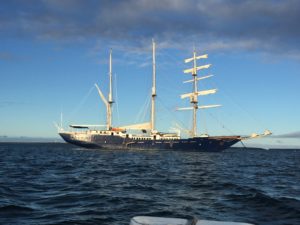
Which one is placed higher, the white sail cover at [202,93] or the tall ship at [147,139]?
the white sail cover at [202,93]

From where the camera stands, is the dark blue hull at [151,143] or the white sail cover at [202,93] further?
the white sail cover at [202,93]

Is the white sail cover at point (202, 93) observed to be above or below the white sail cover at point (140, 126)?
above

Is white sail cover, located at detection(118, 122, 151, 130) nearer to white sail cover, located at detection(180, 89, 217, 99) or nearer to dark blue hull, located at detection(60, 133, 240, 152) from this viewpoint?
dark blue hull, located at detection(60, 133, 240, 152)

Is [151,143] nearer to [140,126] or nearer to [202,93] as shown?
[140,126]

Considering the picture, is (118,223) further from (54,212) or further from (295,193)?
(295,193)

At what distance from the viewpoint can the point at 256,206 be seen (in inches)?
604

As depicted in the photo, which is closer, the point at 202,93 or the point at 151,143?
the point at 151,143

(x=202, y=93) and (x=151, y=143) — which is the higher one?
(x=202, y=93)

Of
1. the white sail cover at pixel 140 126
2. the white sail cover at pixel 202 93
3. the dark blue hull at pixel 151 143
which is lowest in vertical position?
the dark blue hull at pixel 151 143

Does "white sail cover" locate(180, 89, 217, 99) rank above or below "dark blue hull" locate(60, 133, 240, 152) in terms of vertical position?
above

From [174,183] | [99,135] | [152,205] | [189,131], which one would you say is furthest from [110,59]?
[152,205]

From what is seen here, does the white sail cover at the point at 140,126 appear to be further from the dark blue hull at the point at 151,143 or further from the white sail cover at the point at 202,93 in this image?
the white sail cover at the point at 202,93

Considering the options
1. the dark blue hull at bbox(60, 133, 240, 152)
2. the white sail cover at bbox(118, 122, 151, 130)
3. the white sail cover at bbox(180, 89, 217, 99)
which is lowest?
the dark blue hull at bbox(60, 133, 240, 152)

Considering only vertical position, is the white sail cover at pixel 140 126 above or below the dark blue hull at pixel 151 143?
above
